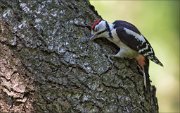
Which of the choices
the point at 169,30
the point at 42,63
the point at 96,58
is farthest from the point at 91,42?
the point at 169,30

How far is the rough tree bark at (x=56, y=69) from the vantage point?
223 cm

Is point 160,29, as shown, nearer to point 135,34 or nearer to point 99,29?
point 135,34

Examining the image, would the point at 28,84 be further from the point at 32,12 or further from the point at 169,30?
the point at 169,30

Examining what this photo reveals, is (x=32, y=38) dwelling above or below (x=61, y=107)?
above

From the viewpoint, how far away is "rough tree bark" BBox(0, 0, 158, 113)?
7.30 feet

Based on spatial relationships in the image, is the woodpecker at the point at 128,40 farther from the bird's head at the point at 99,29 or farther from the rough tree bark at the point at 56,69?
the rough tree bark at the point at 56,69

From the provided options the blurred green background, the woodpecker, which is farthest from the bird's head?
the blurred green background

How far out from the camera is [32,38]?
7.50 feet

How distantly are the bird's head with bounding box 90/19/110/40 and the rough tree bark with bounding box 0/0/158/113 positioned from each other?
1.4 inches

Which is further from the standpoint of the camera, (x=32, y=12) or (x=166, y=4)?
(x=166, y=4)

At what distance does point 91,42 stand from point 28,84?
36cm

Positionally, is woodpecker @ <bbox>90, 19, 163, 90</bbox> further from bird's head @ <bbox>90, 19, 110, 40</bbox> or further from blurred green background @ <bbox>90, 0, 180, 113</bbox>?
blurred green background @ <bbox>90, 0, 180, 113</bbox>

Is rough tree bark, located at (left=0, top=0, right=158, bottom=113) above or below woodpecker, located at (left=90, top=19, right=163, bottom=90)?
below

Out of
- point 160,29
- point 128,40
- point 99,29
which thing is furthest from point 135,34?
point 160,29
